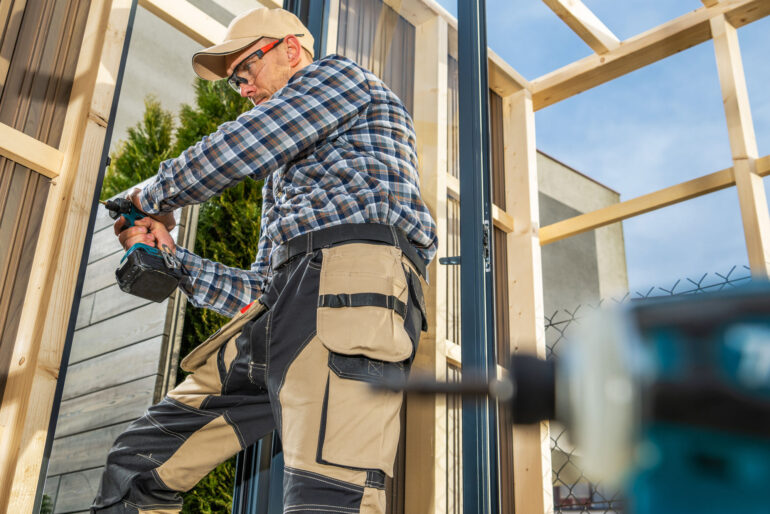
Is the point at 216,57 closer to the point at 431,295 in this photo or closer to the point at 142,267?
the point at 142,267

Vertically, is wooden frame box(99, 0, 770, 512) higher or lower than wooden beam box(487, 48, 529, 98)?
lower

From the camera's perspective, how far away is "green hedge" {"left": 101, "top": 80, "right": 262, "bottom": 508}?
10.2 ft

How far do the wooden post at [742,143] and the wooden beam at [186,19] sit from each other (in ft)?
8.04

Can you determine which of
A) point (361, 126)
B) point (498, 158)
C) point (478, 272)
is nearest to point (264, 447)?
point (478, 272)

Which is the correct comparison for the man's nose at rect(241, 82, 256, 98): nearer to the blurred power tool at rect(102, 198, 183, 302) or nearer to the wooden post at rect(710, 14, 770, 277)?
the blurred power tool at rect(102, 198, 183, 302)

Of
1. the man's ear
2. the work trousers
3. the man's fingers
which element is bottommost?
the work trousers

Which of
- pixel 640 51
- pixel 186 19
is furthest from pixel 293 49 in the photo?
pixel 640 51

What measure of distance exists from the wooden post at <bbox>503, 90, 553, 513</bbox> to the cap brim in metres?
1.94

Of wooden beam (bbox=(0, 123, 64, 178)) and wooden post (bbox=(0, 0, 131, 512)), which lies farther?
wooden beam (bbox=(0, 123, 64, 178))

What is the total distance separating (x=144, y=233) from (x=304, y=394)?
0.61 metres

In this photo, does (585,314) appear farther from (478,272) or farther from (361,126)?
(478,272)

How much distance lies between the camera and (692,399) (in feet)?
0.82

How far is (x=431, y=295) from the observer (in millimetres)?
2146

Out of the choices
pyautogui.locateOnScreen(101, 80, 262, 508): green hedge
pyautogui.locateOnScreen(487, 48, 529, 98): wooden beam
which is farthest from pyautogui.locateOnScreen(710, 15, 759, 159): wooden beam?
pyautogui.locateOnScreen(101, 80, 262, 508): green hedge
